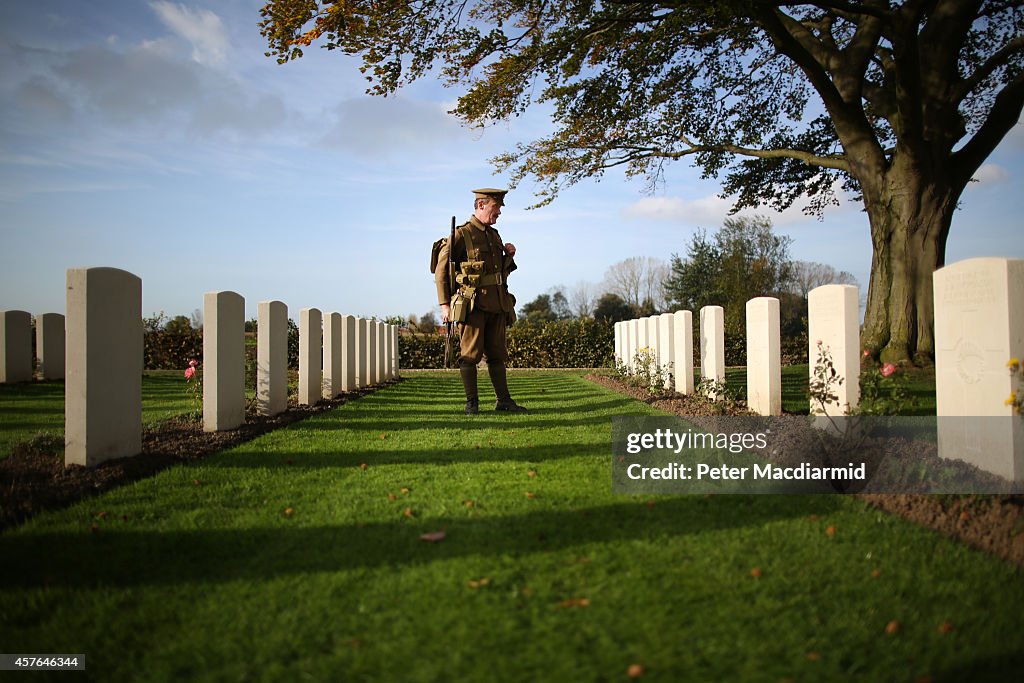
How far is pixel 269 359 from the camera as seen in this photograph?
26.5ft

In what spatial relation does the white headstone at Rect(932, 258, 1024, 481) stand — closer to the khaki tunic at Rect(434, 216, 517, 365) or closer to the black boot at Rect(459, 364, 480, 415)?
the khaki tunic at Rect(434, 216, 517, 365)

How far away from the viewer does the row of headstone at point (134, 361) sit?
4.72 metres

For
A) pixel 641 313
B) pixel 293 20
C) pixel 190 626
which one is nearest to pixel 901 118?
pixel 293 20

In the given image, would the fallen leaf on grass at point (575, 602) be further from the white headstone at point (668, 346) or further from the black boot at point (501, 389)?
the white headstone at point (668, 346)

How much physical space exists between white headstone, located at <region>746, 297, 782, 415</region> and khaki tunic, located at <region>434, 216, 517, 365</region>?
2.95m

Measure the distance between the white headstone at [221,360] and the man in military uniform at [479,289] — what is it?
7.91ft

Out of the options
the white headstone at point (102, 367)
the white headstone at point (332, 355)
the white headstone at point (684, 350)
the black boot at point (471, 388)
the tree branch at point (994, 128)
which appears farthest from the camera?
the tree branch at point (994, 128)

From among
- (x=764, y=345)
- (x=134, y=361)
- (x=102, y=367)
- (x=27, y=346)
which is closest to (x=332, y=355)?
(x=134, y=361)

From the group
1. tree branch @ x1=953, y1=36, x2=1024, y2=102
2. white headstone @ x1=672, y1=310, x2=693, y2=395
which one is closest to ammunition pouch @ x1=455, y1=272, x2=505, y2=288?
white headstone @ x1=672, y1=310, x2=693, y2=395

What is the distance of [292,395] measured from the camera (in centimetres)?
1119

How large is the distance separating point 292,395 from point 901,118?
12408 mm

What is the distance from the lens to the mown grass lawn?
6.99ft

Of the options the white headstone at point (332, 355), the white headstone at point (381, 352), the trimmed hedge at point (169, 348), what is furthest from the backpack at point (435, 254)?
the trimmed hedge at point (169, 348)

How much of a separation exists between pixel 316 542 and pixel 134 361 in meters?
2.97
